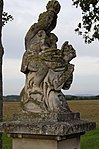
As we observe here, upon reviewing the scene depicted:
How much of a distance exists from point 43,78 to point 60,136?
38.7 inches

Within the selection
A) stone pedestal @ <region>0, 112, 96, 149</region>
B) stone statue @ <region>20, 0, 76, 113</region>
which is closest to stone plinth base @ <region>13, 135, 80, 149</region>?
stone pedestal @ <region>0, 112, 96, 149</region>

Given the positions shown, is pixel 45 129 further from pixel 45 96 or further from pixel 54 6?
pixel 54 6

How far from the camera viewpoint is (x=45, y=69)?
20.0 ft

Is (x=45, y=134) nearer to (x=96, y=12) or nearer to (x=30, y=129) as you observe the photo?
(x=30, y=129)

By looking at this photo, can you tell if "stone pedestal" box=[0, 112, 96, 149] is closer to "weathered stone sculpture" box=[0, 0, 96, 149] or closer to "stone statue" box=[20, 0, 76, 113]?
"weathered stone sculpture" box=[0, 0, 96, 149]

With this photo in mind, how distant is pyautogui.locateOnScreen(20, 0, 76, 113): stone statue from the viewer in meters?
6.08

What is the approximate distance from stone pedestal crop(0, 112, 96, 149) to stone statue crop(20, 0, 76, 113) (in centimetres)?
15

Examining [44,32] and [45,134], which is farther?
[44,32]

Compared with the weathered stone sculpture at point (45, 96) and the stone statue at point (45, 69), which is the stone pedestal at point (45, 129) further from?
the stone statue at point (45, 69)

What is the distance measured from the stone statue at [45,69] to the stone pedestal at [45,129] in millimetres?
153

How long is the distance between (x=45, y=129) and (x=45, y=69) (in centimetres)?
100

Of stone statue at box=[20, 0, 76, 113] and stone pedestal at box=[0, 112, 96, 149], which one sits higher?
stone statue at box=[20, 0, 76, 113]

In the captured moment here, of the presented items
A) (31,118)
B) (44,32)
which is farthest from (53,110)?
(44,32)

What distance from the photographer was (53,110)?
5945mm
